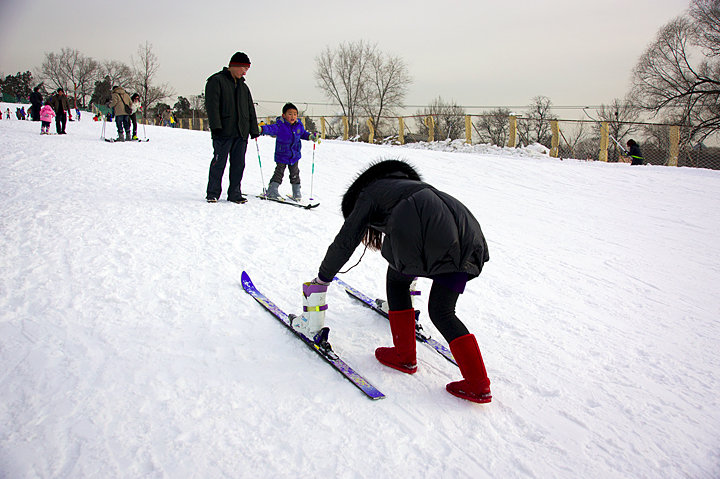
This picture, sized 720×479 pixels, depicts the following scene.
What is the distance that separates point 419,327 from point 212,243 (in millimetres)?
2661

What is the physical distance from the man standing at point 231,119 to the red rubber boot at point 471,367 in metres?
4.98

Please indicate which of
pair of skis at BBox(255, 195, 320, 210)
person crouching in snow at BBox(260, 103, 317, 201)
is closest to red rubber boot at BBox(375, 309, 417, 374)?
pair of skis at BBox(255, 195, 320, 210)

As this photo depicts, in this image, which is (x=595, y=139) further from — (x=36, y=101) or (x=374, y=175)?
(x=36, y=101)

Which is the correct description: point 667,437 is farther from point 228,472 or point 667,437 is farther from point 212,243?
point 212,243

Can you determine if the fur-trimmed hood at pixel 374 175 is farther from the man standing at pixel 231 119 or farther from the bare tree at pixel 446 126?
the bare tree at pixel 446 126

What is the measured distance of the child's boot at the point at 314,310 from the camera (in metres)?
2.59

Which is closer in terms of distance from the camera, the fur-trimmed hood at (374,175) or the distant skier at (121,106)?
the fur-trimmed hood at (374,175)

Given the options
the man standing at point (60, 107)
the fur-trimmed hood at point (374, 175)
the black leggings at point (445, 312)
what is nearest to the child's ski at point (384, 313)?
the black leggings at point (445, 312)

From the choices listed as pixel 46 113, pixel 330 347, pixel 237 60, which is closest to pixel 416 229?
pixel 330 347

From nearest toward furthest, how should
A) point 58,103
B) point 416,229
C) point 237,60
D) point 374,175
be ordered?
point 416,229 < point 374,175 < point 237,60 < point 58,103

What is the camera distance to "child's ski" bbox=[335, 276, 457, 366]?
285 cm

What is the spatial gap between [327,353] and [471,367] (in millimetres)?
911

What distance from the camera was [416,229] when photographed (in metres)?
2.12

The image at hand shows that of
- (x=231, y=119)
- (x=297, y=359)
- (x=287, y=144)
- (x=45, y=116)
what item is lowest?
(x=297, y=359)
